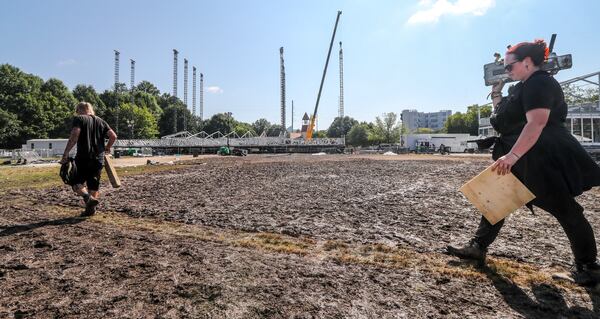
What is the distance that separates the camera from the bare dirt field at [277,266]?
6.49 feet

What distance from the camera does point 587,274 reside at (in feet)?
8.07

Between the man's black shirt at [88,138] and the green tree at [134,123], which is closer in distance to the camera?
the man's black shirt at [88,138]

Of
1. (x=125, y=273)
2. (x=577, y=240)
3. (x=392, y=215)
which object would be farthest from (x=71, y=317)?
(x=392, y=215)

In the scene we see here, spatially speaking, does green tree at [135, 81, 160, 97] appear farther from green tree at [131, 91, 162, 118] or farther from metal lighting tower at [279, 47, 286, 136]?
metal lighting tower at [279, 47, 286, 136]

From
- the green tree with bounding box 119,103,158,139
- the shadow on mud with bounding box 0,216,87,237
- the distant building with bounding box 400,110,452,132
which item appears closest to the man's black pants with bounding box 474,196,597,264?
the shadow on mud with bounding box 0,216,87,237

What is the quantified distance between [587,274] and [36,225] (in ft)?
18.1

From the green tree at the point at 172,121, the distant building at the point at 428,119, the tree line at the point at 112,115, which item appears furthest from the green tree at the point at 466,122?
the green tree at the point at 172,121

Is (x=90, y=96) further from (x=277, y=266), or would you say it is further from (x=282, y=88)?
(x=277, y=266)

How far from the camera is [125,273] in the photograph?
2.45 meters

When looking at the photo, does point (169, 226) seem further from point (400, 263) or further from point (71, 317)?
point (400, 263)

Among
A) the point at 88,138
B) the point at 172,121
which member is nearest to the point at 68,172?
the point at 88,138

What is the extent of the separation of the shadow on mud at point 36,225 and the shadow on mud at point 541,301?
15.1 feet

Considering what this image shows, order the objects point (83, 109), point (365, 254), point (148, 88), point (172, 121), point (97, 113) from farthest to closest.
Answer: point (148, 88) < point (172, 121) < point (97, 113) < point (83, 109) < point (365, 254)

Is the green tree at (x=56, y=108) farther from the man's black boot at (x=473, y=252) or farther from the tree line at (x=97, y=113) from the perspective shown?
the man's black boot at (x=473, y=252)
